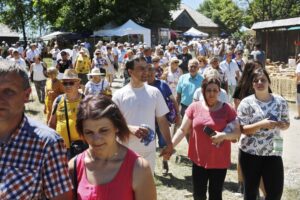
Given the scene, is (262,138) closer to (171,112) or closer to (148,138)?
(148,138)

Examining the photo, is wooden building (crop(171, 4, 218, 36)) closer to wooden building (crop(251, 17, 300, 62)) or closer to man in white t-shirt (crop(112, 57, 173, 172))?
wooden building (crop(251, 17, 300, 62))

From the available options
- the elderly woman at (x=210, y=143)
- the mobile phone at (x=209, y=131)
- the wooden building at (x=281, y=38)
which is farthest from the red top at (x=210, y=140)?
the wooden building at (x=281, y=38)

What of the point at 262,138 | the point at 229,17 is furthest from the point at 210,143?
the point at 229,17

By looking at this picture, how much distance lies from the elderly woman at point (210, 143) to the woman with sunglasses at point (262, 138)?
0.56 ft

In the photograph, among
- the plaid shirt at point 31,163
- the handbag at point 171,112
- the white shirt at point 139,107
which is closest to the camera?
the plaid shirt at point 31,163

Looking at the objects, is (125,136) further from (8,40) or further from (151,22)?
(8,40)

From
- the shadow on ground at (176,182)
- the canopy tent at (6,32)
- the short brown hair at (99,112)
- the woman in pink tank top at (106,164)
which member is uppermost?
the canopy tent at (6,32)

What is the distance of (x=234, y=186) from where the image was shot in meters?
6.46

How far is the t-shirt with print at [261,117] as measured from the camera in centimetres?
442

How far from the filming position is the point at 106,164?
2.44 metres

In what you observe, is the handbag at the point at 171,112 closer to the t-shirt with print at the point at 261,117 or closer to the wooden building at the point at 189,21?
the t-shirt with print at the point at 261,117

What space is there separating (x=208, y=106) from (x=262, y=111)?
1.87 feet

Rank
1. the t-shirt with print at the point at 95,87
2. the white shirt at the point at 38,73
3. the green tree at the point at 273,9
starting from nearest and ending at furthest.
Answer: the t-shirt with print at the point at 95,87 < the white shirt at the point at 38,73 < the green tree at the point at 273,9

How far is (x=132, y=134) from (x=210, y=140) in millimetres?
1108
